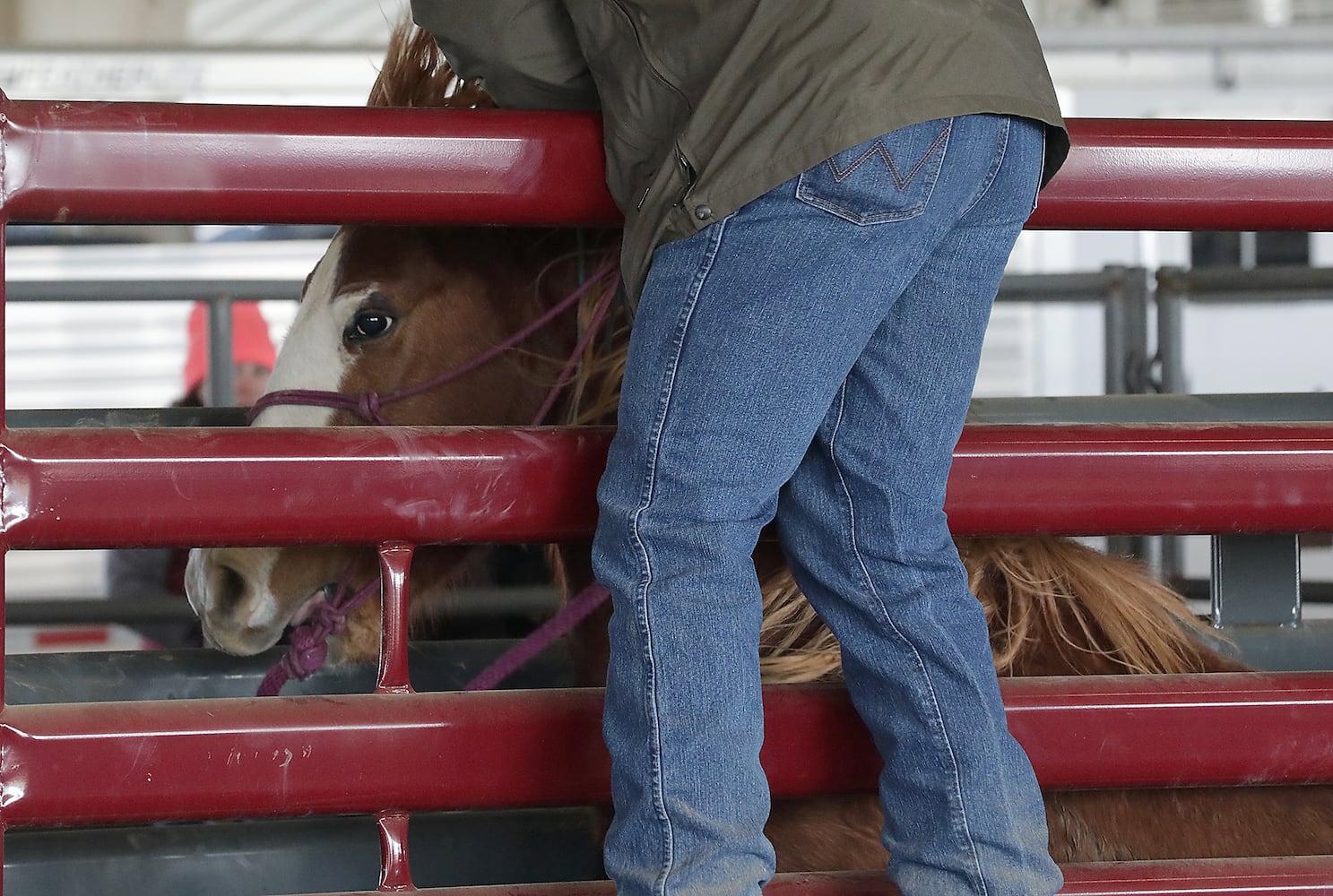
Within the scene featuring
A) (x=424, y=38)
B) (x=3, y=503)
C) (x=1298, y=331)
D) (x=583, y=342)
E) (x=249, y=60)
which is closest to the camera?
(x=3, y=503)

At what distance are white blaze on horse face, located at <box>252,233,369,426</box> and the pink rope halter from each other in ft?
0.06

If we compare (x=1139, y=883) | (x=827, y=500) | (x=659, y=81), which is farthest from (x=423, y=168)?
(x=1139, y=883)

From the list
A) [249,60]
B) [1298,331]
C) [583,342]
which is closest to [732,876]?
Answer: [583,342]

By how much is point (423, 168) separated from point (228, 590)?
2.35 ft

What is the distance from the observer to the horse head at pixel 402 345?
1.62 metres

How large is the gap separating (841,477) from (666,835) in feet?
1.10

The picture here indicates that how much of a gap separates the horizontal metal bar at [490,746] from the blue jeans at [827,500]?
4.6 inches

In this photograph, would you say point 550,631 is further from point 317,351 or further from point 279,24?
point 279,24

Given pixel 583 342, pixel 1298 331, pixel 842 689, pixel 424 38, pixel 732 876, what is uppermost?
pixel 1298 331

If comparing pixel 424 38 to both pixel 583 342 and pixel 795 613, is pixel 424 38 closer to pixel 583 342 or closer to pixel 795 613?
pixel 583 342

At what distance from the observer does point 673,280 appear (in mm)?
1064

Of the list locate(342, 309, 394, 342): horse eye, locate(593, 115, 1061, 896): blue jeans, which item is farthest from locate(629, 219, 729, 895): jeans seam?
locate(342, 309, 394, 342): horse eye

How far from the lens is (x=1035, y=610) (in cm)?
144

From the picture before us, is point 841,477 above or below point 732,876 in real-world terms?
above
